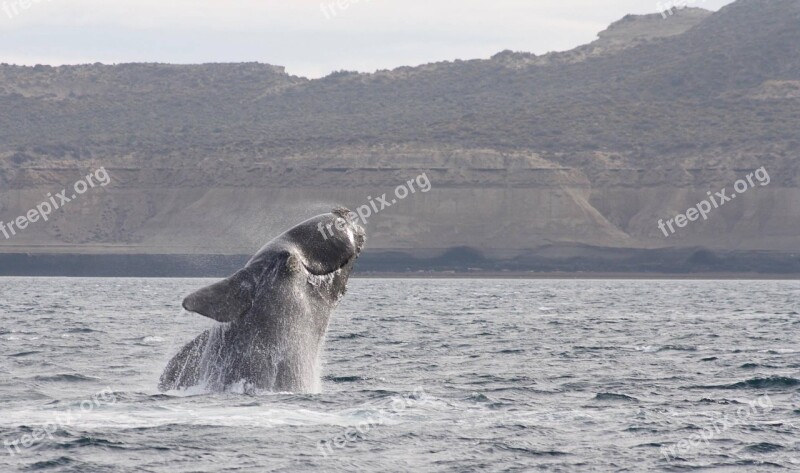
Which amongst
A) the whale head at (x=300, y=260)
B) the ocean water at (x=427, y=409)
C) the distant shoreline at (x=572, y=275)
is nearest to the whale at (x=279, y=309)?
the whale head at (x=300, y=260)

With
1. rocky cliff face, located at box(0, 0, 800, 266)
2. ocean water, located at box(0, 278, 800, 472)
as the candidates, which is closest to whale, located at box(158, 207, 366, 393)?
ocean water, located at box(0, 278, 800, 472)

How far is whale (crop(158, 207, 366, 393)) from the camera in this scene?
1595cm

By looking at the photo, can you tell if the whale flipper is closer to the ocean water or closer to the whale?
the whale

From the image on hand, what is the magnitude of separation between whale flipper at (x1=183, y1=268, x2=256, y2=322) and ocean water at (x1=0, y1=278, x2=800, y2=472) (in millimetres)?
1608

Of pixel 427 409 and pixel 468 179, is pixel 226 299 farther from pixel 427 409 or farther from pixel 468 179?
pixel 468 179

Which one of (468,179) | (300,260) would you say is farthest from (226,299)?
(468,179)

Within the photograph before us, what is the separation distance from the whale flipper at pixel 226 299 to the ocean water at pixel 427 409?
1608 millimetres

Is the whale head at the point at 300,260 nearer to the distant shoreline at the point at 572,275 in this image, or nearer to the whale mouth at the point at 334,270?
the whale mouth at the point at 334,270

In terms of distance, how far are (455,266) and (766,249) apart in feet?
98.7

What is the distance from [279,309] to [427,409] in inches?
151

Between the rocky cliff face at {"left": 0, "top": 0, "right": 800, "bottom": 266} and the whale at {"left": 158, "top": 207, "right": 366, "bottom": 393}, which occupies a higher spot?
the rocky cliff face at {"left": 0, "top": 0, "right": 800, "bottom": 266}

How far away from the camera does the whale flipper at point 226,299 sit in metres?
14.8

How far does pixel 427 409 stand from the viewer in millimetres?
19141

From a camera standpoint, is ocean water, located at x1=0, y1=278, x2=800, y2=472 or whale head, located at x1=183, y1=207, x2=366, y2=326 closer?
ocean water, located at x1=0, y1=278, x2=800, y2=472
